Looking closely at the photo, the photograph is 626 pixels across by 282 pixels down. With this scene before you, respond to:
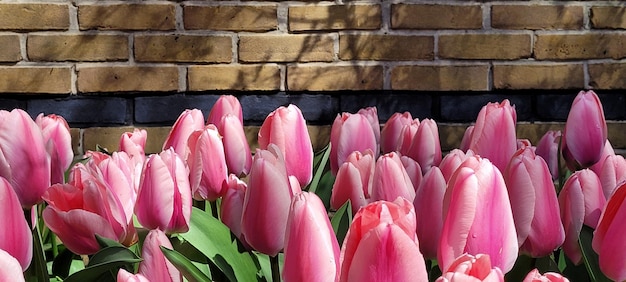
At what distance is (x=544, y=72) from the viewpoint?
5.81 ft

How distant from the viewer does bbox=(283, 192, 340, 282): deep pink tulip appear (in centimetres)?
34

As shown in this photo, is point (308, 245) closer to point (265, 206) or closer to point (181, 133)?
point (265, 206)

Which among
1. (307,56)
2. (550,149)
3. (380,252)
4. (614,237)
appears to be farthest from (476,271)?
(307,56)

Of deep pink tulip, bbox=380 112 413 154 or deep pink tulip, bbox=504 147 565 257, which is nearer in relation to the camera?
deep pink tulip, bbox=504 147 565 257

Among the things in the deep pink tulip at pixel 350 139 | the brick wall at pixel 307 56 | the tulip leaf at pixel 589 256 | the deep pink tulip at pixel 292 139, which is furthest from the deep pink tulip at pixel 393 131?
the brick wall at pixel 307 56

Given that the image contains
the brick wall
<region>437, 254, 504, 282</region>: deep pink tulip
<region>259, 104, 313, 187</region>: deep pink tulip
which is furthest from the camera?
the brick wall

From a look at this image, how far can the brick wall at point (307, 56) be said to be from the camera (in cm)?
167

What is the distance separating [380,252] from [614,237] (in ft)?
0.58

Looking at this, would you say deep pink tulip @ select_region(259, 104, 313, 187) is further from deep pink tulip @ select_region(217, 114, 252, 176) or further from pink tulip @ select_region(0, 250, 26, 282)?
pink tulip @ select_region(0, 250, 26, 282)

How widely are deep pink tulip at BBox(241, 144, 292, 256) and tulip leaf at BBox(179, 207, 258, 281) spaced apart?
0.04 meters

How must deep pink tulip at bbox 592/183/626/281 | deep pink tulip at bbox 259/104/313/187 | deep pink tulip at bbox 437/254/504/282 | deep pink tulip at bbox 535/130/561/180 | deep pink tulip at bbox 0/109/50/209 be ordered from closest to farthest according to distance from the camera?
1. deep pink tulip at bbox 437/254/504/282
2. deep pink tulip at bbox 592/183/626/281
3. deep pink tulip at bbox 0/109/50/209
4. deep pink tulip at bbox 259/104/313/187
5. deep pink tulip at bbox 535/130/561/180

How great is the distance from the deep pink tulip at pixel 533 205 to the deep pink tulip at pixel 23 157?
0.34 m

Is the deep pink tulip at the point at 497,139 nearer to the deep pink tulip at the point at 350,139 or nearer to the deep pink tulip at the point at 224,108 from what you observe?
the deep pink tulip at the point at 350,139

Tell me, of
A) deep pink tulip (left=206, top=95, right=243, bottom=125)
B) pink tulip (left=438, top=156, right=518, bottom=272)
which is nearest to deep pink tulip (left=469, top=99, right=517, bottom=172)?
pink tulip (left=438, top=156, right=518, bottom=272)
